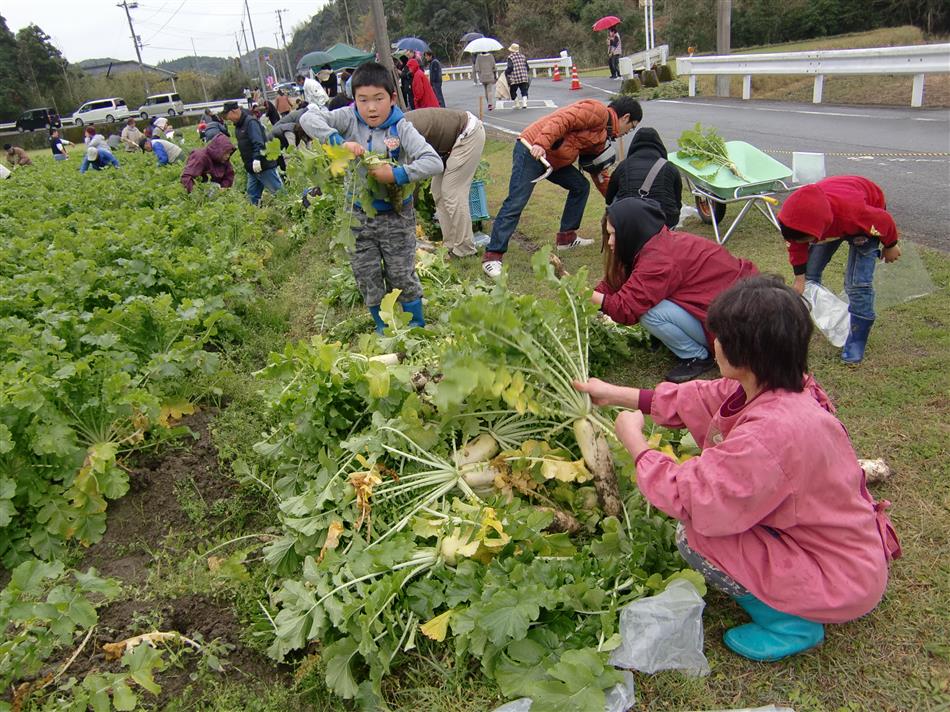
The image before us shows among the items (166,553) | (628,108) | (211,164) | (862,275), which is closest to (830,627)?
(862,275)

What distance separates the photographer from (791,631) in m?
Answer: 2.46

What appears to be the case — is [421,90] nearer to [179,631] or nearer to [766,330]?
[179,631]

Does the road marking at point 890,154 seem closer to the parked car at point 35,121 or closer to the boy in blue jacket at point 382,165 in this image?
the boy in blue jacket at point 382,165

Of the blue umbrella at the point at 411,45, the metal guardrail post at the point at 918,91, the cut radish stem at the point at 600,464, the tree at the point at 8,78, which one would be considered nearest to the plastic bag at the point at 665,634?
the cut radish stem at the point at 600,464

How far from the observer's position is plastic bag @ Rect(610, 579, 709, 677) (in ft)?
7.98

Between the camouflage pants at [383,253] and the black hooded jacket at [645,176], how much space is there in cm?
220

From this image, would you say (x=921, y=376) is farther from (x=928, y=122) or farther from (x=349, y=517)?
(x=928, y=122)

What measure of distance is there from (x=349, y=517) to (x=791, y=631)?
1.88 meters

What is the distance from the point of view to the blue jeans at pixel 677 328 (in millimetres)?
4375

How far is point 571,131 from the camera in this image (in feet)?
21.2

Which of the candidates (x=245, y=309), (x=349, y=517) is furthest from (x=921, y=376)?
(x=245, y=309)

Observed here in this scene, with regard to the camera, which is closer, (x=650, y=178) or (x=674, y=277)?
(x=674, y=277)

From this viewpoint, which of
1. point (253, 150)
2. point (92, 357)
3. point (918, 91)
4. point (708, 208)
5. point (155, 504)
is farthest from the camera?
point (918, 91)

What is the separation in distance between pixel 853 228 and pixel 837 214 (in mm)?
137
